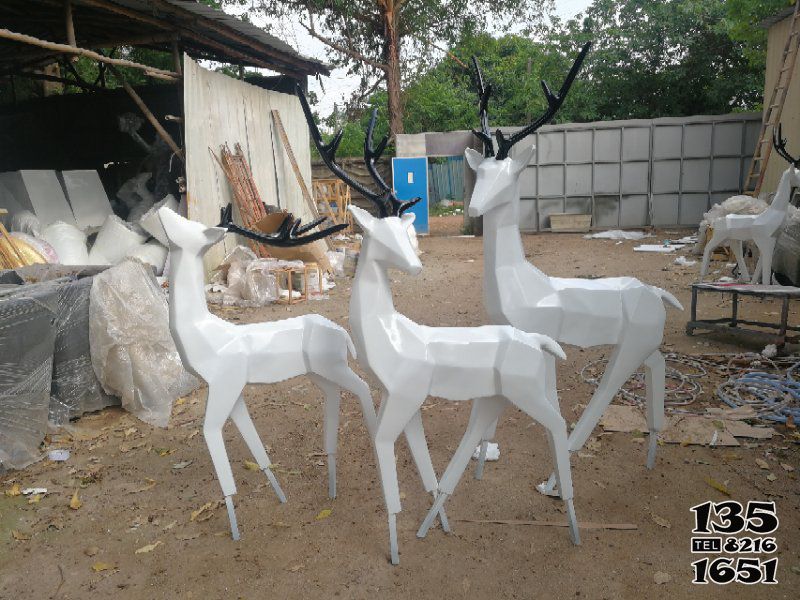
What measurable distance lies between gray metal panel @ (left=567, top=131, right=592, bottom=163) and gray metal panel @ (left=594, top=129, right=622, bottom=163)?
16 cm

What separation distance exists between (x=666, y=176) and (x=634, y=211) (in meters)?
1.03

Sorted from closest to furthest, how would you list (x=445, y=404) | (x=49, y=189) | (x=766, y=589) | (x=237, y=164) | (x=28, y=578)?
(x=766, y=589) < (x=28, y=578) < (x=445, y=404) < (x=49, y=189) < (x=237, y=164)

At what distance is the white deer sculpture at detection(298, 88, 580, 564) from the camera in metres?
2.54

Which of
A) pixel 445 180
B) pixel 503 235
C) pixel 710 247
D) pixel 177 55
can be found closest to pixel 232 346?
pixel 503 235

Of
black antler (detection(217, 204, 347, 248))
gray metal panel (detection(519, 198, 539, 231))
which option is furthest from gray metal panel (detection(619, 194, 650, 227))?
black antler (detection(217, 204, 347, 248))

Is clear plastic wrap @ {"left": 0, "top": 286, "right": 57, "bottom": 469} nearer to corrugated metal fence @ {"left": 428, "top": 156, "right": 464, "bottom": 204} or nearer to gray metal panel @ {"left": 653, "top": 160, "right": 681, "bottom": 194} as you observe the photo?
gray metal panel @ {"left": 653, "top": 160, "right": 681, "bottom": 194}

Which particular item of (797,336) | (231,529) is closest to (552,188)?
(797,336)

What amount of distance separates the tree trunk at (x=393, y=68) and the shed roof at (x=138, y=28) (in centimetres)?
535

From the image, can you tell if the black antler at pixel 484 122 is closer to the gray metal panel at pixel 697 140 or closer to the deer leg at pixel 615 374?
the deer leg at pixel 615 374

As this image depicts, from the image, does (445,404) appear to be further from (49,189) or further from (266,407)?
(49,189)

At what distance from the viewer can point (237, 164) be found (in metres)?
9.77

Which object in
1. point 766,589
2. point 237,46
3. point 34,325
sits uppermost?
point 237,46

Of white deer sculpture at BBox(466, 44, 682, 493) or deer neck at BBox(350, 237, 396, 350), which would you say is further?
white deer sculpture at BBox(466, 44, 682, 493)

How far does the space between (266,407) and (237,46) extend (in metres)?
7.71
